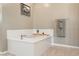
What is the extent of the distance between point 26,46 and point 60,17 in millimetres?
498

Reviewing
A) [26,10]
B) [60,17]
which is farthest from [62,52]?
[26,10]

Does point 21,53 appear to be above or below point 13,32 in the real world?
below

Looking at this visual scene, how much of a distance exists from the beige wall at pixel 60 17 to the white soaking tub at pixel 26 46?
17 centimetres

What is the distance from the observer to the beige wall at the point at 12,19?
1490 millimetres

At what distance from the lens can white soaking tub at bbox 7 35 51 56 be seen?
1.51 metres

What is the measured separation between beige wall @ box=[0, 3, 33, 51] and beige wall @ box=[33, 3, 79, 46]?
102 mm

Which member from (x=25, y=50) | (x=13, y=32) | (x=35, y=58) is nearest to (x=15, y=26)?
(x=13, y=32)

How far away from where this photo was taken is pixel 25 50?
1522 millimetres

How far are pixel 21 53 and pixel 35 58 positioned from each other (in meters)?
0.17

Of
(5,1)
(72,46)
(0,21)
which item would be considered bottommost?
(72,46)

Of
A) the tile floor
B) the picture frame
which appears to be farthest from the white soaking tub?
the picture frame

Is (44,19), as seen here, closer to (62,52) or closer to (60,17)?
(60,17)

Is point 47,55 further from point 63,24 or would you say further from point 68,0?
point 68,0

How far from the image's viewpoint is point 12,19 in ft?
4.99
